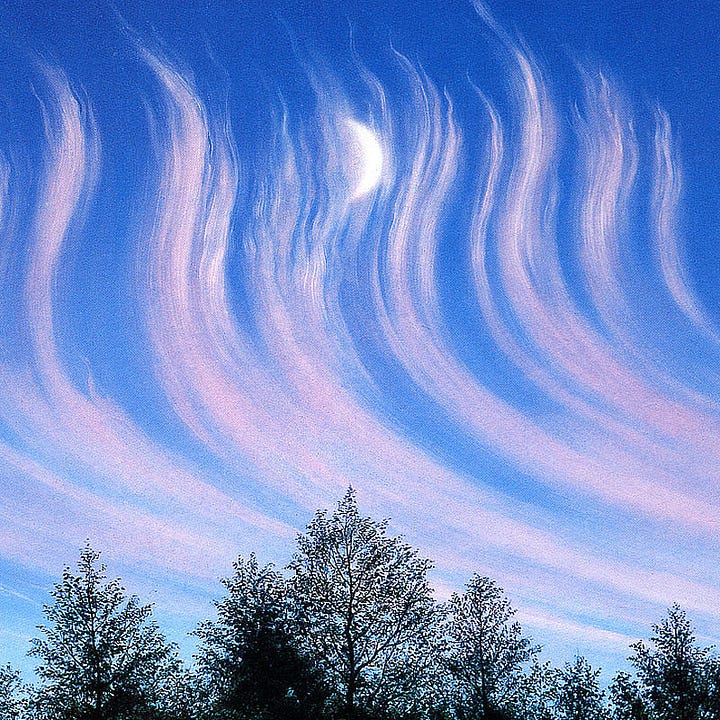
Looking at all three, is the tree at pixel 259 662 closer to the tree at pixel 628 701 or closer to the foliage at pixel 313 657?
the foliage at pixel 313 657

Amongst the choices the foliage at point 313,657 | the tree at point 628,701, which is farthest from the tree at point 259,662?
the tree at point 628,701

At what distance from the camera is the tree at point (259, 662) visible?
52.7m

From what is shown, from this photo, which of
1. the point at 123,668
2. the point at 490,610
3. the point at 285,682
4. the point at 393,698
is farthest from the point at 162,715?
the point at 490,610

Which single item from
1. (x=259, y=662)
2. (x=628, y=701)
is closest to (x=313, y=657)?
(x=259, y=662)

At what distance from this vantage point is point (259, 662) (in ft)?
181

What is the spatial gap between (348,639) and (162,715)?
16.8 m

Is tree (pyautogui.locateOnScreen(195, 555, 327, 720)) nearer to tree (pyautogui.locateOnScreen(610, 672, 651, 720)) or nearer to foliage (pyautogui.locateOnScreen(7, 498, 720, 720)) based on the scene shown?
foliage (pyautogui.locateOnScreen(7, 498, 720, 720))

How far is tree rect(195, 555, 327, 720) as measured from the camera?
5269cm

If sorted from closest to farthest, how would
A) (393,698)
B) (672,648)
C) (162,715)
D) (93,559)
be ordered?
(393,698)
(162,715)
(93,559)
(672,648)

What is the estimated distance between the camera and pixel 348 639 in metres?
55.2

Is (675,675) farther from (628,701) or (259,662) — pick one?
(259,662)

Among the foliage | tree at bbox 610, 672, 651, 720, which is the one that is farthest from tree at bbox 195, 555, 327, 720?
tree at bbox 610, 672, 651, 720

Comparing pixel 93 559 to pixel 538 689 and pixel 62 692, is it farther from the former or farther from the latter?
pixel 538 689

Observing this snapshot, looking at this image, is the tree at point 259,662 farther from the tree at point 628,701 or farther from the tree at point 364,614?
the tree at point 628,701
